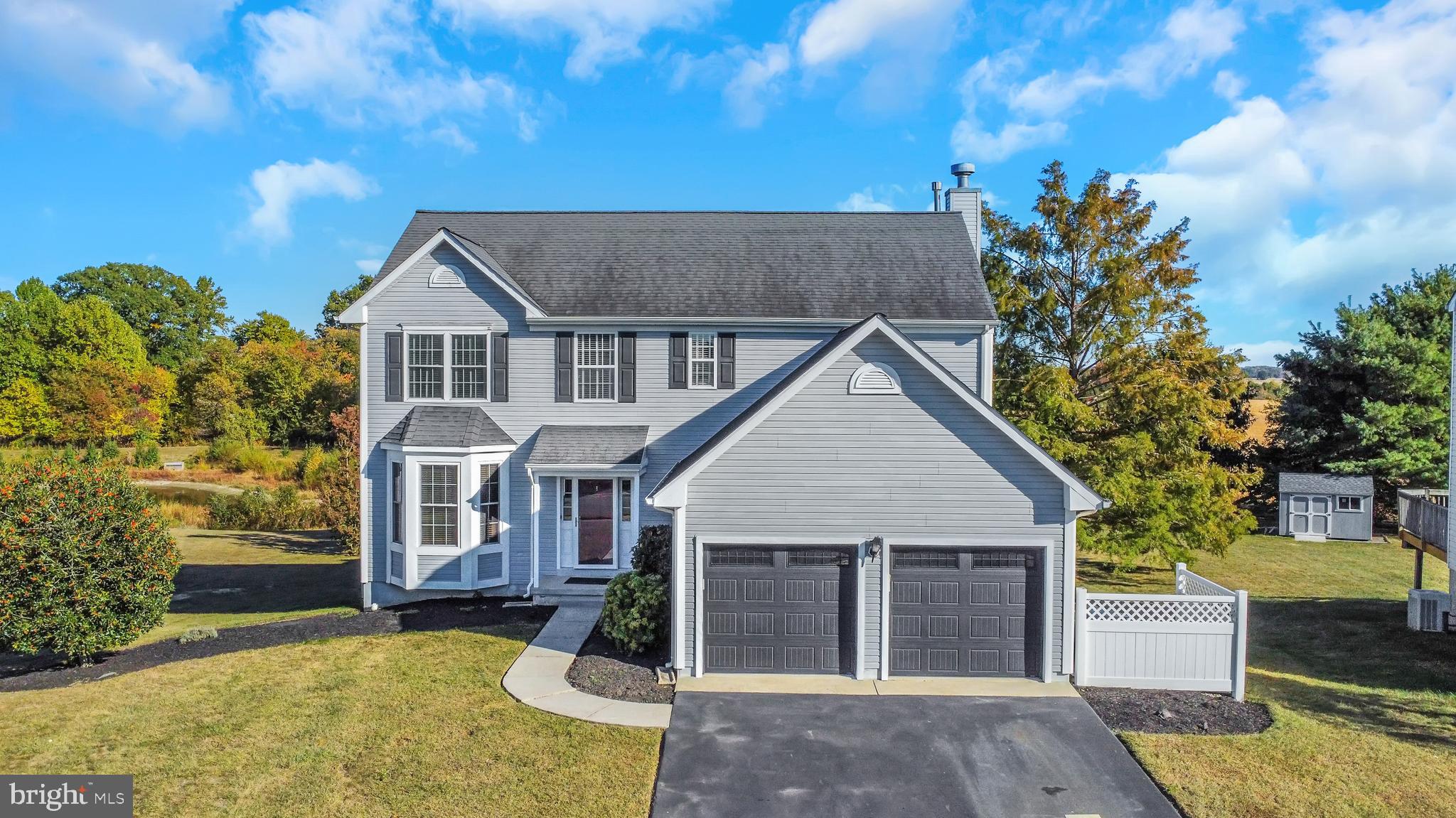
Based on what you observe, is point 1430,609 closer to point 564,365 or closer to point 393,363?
point 564,365

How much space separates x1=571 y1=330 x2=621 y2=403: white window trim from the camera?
15.2 m

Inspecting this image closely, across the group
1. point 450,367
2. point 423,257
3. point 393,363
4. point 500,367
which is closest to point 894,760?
point 500,367

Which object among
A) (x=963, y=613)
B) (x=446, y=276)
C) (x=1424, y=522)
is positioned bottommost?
(x=963, y=613)

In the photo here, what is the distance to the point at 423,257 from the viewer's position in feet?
48.8

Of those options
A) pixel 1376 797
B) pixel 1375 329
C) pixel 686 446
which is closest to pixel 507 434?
pixel 686 446

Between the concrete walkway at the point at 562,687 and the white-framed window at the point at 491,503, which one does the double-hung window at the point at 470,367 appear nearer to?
the white-framed window at the point at 491,503

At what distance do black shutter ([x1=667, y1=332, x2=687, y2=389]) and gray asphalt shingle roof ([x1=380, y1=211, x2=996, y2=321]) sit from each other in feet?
1.67

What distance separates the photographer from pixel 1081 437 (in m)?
17.4

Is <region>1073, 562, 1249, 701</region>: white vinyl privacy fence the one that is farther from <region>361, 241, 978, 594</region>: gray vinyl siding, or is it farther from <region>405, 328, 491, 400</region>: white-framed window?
<region>405, 328, 491, 400</region>: white-framed window

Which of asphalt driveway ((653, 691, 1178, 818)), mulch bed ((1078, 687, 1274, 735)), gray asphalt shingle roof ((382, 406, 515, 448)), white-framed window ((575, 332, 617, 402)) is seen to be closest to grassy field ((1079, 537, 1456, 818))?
mulch bed ((1078, 687, 1274, 735))

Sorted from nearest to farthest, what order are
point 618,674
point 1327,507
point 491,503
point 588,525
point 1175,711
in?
1. point 1175,711
2. point 618,674
3. point 491,503
4. point 588,525
5. point 1327,507

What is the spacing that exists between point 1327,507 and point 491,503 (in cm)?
2676

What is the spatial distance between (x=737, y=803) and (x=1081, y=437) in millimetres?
13505

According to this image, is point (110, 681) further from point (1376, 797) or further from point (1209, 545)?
point (1209, 545)
